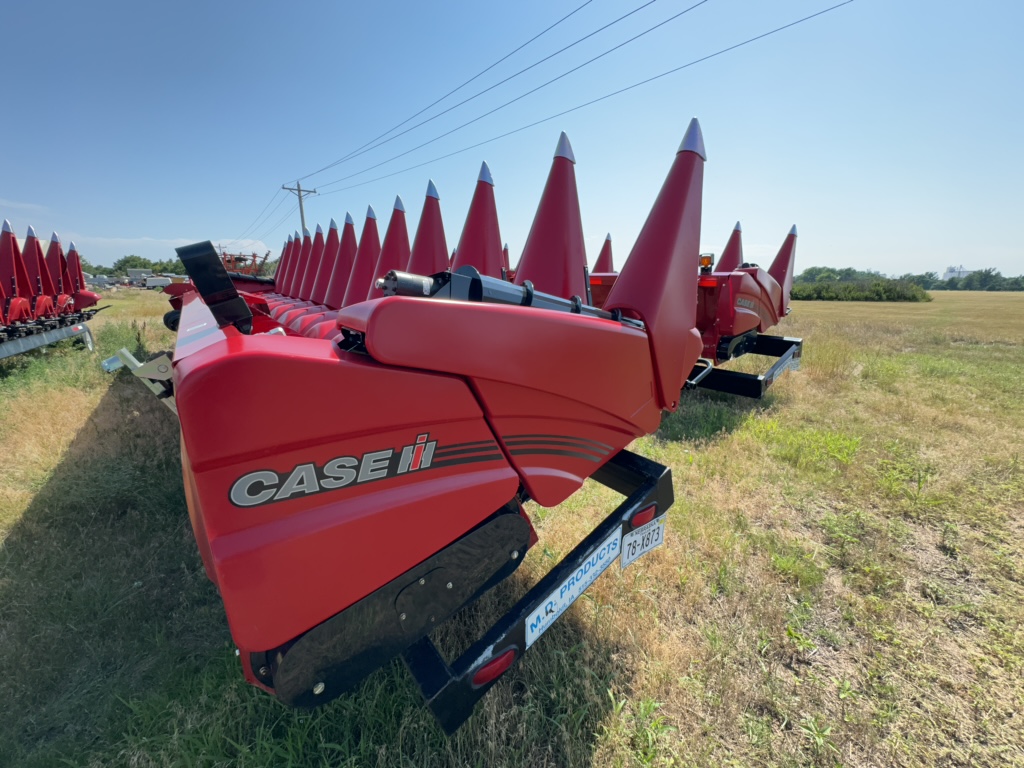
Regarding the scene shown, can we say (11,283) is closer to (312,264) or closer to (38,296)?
(38,296)

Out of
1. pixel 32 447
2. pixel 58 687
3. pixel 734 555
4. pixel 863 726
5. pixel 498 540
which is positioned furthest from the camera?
pixel 32 447

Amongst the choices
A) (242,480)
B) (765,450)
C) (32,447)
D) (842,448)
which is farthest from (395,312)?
(32,447)

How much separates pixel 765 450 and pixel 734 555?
6.00 ft

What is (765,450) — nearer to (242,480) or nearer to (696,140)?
(696,140)

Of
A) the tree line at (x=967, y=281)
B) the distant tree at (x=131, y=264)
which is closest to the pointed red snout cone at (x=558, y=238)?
the tree line at (x=967, y=281)

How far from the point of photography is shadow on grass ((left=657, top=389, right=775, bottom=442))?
4.60 meters

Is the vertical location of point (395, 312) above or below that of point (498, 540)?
above

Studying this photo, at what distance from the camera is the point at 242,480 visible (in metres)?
1.02

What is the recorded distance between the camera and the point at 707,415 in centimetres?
506

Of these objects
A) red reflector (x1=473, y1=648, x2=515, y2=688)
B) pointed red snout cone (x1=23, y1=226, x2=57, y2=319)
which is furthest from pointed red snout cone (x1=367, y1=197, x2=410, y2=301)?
pointed red snout cone (x1=23, y1=226, x2=57, y2=319)

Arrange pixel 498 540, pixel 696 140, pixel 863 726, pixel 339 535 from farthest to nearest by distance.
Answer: pixel 696 140, pixel 863 726, pixel 498 540, pixel 339 535

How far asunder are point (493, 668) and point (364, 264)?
3172 millimetres

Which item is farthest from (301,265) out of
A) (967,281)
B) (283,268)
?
(967,281)

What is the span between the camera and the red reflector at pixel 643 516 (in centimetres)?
194
